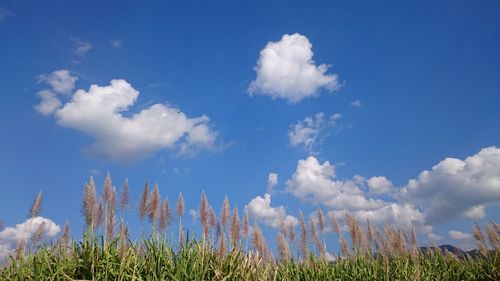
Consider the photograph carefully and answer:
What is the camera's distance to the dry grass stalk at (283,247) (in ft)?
30.8

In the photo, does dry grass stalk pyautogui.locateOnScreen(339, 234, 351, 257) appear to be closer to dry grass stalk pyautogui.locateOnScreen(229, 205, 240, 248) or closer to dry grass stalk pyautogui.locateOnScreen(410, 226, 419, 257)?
A: dry grass stalk pyautogui.locateOnScreen(410, 226, 419, 257)

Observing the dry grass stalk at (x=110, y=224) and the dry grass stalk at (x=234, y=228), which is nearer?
the dry grass stalk at (x=110, y=224)

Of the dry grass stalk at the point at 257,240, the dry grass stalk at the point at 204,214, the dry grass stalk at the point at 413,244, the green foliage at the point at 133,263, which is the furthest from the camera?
the dry grass stalk at the point at 413,244

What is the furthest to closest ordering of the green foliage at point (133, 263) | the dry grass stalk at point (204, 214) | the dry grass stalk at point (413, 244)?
A: the dry grass stalk at point (413, 244)
the dry grass stalk at point (204, 214)
the green foliage at point (133, 263)

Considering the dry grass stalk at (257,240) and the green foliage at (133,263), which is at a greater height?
the dry grass stalk at (257,240)

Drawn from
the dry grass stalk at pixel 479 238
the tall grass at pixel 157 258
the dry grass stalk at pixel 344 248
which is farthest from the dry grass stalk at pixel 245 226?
the dry grass stalk at pixel 479 238

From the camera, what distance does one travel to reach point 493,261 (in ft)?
35.8

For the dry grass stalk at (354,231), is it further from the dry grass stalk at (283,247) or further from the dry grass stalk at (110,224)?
the dry grass stalk at (110,224)

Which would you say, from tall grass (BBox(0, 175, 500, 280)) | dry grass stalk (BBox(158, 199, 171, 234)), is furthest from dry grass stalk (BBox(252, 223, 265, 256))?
dry grass stalk (BBox(158, 199, 171, 234))

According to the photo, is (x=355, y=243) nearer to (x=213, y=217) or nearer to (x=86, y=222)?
(x=213, y=217)

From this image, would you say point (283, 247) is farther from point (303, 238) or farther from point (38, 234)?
point (38, 234)

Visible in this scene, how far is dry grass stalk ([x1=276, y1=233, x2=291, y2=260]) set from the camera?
9385 mm

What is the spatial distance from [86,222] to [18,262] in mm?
1373

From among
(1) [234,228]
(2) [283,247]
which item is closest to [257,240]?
(2) [283,247]
